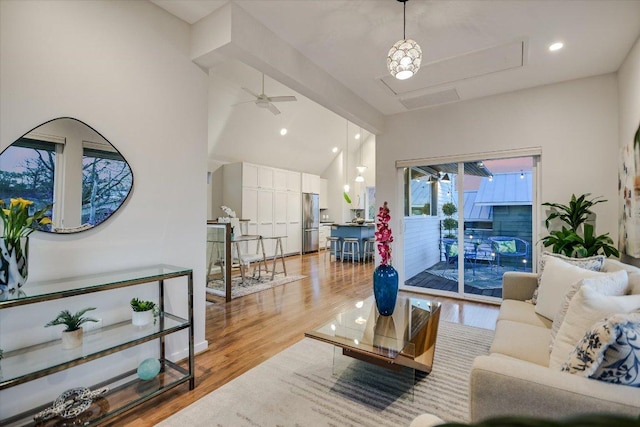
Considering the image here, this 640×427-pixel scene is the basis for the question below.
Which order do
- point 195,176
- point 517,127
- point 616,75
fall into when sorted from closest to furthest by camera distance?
1. point 195,176
2. point 616,75
3. point 517,127

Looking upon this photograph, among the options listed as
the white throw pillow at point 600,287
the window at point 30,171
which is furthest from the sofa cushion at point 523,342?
the window at point 30,171

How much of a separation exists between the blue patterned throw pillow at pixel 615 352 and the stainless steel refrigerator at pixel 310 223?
8.32 metres

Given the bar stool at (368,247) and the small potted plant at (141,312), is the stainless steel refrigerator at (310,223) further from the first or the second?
the small potted plant at (141,312)

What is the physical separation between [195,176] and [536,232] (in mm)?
4135

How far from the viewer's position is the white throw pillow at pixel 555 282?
214cm

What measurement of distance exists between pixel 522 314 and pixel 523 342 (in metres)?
0.56

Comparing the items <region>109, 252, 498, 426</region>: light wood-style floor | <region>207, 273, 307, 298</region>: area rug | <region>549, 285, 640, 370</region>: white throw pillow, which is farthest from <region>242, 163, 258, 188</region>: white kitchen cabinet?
<region>549, 285, 640, 370</region>: white throw pillow

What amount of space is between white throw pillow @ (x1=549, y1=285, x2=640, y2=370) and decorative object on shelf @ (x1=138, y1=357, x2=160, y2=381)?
2.40m

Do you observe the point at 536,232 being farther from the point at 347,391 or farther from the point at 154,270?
the point at 154,270

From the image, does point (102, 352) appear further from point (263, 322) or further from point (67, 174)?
point (263, 322)

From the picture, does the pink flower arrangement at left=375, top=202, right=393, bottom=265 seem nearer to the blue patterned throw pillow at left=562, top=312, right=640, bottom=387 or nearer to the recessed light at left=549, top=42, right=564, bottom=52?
the blue patterned throw pillow at left=562, top=312, right=640, bottom=387

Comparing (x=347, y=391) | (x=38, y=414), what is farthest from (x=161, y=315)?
(x=347, y=391)

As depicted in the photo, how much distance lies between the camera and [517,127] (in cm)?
402

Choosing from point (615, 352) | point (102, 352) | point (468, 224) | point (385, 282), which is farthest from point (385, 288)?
point (468, 224)
